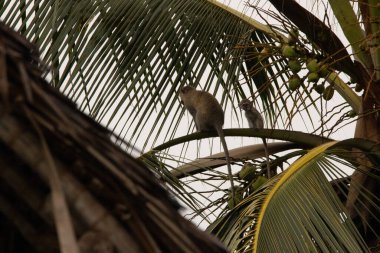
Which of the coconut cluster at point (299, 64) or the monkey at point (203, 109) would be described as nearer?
the coconut cluster at point (299, 64)

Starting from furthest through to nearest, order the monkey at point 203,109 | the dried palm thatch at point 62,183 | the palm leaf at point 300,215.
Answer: the monkey at point 203,109
the palm leaf at point 300,215
the dried palm thatch at point 62,183

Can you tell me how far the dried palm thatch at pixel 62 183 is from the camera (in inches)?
85.2

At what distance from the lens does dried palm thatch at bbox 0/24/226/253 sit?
2.16m

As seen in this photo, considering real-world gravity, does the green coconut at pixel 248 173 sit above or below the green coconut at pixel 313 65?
below

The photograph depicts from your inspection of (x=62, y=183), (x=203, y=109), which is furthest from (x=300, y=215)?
(x=203, y=109)

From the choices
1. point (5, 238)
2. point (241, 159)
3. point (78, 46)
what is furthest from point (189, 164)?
point (5, 238)

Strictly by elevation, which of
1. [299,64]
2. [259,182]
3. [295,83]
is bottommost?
→ [259,182]

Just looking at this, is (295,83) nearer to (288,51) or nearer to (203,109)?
(288,51)

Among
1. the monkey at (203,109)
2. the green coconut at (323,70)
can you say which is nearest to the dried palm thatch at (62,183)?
the green coconut at (323,70)

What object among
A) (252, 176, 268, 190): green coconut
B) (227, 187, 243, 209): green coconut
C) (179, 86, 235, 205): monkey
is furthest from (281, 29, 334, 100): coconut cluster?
(179, 86, 235, 205): monkey

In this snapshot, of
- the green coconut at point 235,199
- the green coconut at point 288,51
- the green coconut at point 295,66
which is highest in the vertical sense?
the green coconut at point 288,51

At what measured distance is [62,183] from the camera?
220cm

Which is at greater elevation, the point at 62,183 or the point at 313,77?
the point at 313,77

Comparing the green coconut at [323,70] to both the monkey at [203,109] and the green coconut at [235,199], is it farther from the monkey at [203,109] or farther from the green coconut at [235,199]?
the monkey at [203,109]
